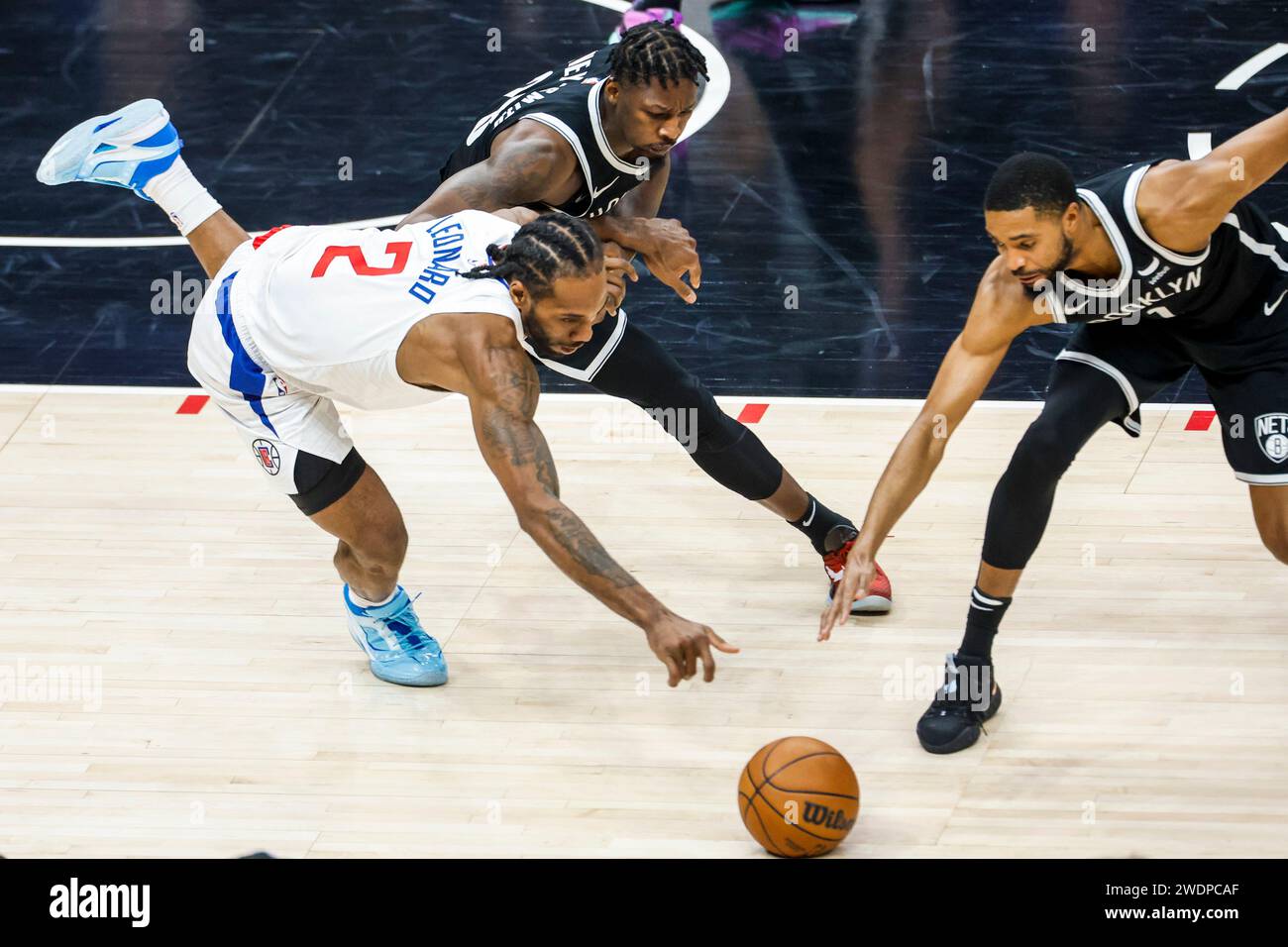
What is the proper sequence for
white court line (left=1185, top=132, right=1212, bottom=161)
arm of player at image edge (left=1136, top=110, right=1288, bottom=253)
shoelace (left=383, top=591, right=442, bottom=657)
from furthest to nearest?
white court line (left=1185, top=132, right=1212, bottom=161), shoelace (left=383, top=591, right=442, bottom=657), arm of player at image edge (left=1136, top=110, right=1288, bottom=253)

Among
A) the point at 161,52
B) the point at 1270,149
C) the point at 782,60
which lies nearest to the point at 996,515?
the point at 1270,149

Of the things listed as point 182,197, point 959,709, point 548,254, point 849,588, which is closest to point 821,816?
point 849,588

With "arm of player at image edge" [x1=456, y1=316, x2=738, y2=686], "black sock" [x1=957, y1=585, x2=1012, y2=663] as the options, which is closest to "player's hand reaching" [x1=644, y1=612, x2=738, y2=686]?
"arm of player at image edge" [x1=456, y1=316, x2=738, y2=686]

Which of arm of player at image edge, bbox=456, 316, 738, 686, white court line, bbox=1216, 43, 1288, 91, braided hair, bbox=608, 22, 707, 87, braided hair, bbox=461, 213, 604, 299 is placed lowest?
white court line, bbox=1216, 43, 1288, 91

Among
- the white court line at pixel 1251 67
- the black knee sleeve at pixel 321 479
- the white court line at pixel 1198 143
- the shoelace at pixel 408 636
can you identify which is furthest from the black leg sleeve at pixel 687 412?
the white court line at pixel 1251 67

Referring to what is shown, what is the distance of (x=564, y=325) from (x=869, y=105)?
5810 mm

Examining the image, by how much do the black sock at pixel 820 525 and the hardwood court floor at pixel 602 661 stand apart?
19 centimetres

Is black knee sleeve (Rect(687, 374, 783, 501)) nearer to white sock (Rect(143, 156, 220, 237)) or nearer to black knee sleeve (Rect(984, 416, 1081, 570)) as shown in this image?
black knee sleeve (Rect(984, 416, 1081, 570))

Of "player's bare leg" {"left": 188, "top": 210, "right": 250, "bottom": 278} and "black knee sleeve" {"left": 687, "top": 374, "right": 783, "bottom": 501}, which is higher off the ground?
"player's bare leg" {"left": 188, "top": 210, "right": 250, "bottom": 278}

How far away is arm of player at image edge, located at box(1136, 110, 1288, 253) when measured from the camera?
4.62 m

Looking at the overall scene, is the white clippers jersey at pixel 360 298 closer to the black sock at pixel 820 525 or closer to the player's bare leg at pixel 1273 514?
the black sock at pixel 820 525

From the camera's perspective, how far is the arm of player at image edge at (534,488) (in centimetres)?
431

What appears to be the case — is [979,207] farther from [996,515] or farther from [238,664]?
[238,664]

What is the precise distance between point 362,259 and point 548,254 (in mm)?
739
